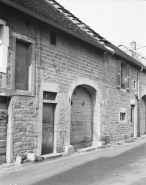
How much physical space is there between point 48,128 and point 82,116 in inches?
106

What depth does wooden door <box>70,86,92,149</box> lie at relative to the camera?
449 inches

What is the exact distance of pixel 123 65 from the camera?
1537cm

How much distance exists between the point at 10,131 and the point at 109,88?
6653 mm

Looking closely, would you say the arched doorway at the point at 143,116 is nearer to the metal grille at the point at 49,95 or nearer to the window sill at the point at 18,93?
the metal grille at the point at 49,95

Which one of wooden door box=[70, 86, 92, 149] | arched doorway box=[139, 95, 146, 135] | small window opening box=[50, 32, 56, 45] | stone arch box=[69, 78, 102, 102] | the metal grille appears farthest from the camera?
arched doorway box=[139, 95, 146, 135]

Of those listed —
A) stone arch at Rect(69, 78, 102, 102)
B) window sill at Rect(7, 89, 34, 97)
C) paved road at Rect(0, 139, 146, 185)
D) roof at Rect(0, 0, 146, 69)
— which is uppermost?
roof at Rect(0, 0, 146, 69)

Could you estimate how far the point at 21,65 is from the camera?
8547 mm

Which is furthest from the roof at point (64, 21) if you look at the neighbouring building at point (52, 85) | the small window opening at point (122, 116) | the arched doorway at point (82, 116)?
the small window opening at point (122, 116)

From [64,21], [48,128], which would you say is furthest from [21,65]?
[64,21]

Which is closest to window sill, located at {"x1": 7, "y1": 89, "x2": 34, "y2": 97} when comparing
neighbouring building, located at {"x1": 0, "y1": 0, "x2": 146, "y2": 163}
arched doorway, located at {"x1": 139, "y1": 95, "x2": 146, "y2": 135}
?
neighbouring building, located at {"x1": 0, "y1": 0, "x2": 146, "y2": 163}

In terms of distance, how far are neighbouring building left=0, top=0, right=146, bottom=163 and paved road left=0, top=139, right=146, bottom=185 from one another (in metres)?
0.93

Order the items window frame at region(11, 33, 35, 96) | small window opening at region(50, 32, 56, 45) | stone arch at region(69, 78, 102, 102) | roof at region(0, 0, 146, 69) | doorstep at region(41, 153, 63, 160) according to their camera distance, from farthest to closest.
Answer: stone arch at region(69, 78, 102, 102) → small window opening at region(50, 32, 56, 45) → roof at region(0, 0, 146, 69) → doorstep at region(41, 153, 63, 160) → window frame at region(11, 33, 35, 96)

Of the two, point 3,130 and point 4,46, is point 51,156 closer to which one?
point 3,130

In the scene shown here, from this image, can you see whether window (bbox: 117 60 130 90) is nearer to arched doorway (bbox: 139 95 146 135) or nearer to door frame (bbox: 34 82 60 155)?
arched doorway (bbox: 139 95 146 135)
